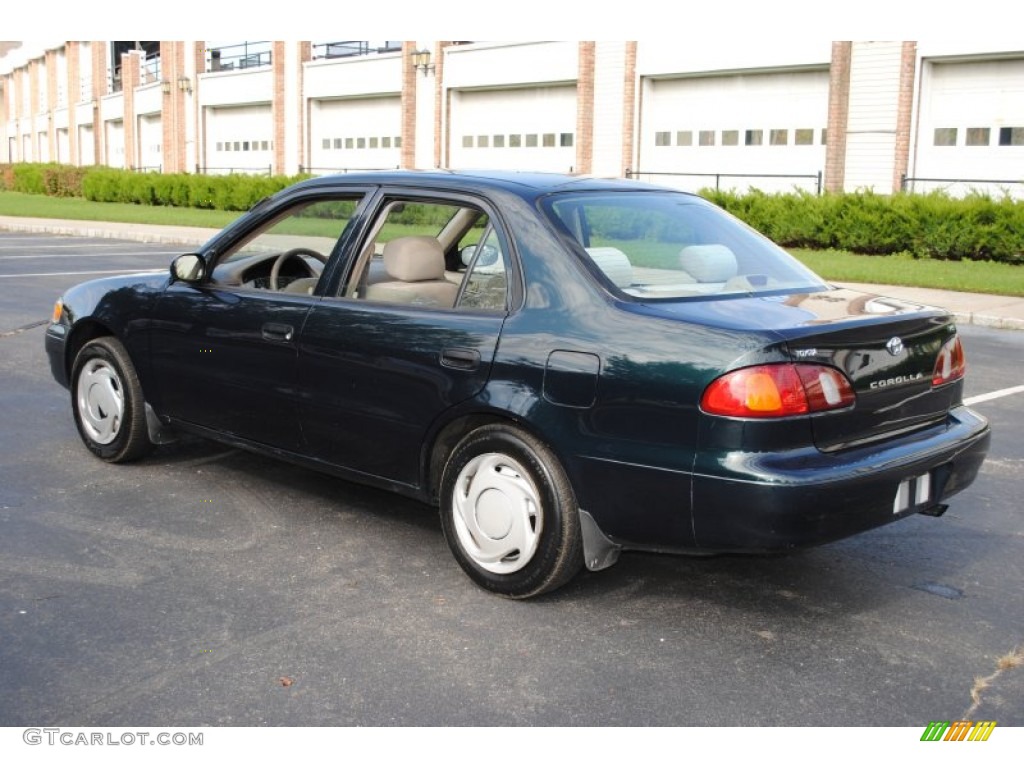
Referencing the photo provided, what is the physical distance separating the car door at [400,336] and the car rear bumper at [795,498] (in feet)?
3.40

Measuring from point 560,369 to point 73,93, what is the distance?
226ft

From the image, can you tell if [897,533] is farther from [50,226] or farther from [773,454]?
[50,226]

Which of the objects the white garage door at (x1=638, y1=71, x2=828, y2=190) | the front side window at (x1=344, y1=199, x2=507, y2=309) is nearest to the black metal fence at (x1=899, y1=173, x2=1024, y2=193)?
the white garage door at (x1=638, y1=71, x2=828, y2=190)

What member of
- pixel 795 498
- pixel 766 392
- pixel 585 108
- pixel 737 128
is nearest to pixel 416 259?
pixel 766 392

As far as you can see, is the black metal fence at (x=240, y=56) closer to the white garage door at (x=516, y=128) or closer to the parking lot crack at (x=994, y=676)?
the white garage door at (x=516, y=128)

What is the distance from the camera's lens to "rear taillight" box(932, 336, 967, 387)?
451 cm

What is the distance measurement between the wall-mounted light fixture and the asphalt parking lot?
3130 cm

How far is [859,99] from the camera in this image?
2588cm

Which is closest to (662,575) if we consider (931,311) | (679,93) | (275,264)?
(931,311)

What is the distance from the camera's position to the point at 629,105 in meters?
30.6

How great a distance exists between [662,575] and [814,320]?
1290 millimetres

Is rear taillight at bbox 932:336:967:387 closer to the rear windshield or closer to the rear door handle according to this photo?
the rear windshield

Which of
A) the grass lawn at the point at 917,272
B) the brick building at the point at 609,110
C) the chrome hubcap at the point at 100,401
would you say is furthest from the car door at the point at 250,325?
the brick building at the point at 609,110

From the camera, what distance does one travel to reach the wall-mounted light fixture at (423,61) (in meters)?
35.7
